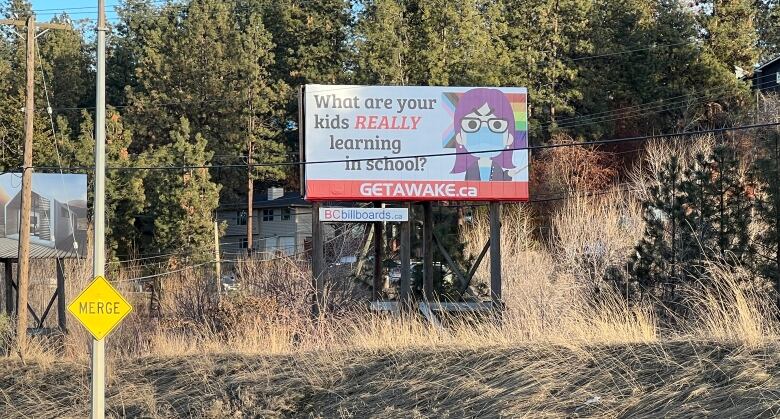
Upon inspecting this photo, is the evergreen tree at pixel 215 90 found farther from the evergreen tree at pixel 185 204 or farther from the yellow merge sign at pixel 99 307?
the yellow merge sign at pixel 99 307

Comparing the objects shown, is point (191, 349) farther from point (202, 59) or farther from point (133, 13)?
point (133, 13)

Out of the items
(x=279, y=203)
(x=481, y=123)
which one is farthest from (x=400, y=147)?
(x=279, y=203)

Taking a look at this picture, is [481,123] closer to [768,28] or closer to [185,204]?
[185,204]

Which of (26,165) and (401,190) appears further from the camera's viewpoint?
(26,165)

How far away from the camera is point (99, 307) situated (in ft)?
47.3

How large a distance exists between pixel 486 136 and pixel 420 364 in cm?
1063

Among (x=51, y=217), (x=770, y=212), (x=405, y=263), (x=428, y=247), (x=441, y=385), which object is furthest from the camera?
(x=51, y=217)

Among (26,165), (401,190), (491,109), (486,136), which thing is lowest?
(401,190)

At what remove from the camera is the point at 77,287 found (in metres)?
33.1

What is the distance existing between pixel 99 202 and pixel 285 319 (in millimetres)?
6129

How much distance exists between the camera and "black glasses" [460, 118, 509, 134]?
878 inches

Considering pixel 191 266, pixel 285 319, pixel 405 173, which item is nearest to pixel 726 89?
pixel 191 266

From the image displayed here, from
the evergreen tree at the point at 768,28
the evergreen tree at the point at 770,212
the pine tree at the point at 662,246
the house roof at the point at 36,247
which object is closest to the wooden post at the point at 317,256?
the pine tree at the point at 662,246

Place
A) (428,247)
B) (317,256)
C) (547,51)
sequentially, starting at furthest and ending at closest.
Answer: (547,51) → (428,247) → (317,256)
